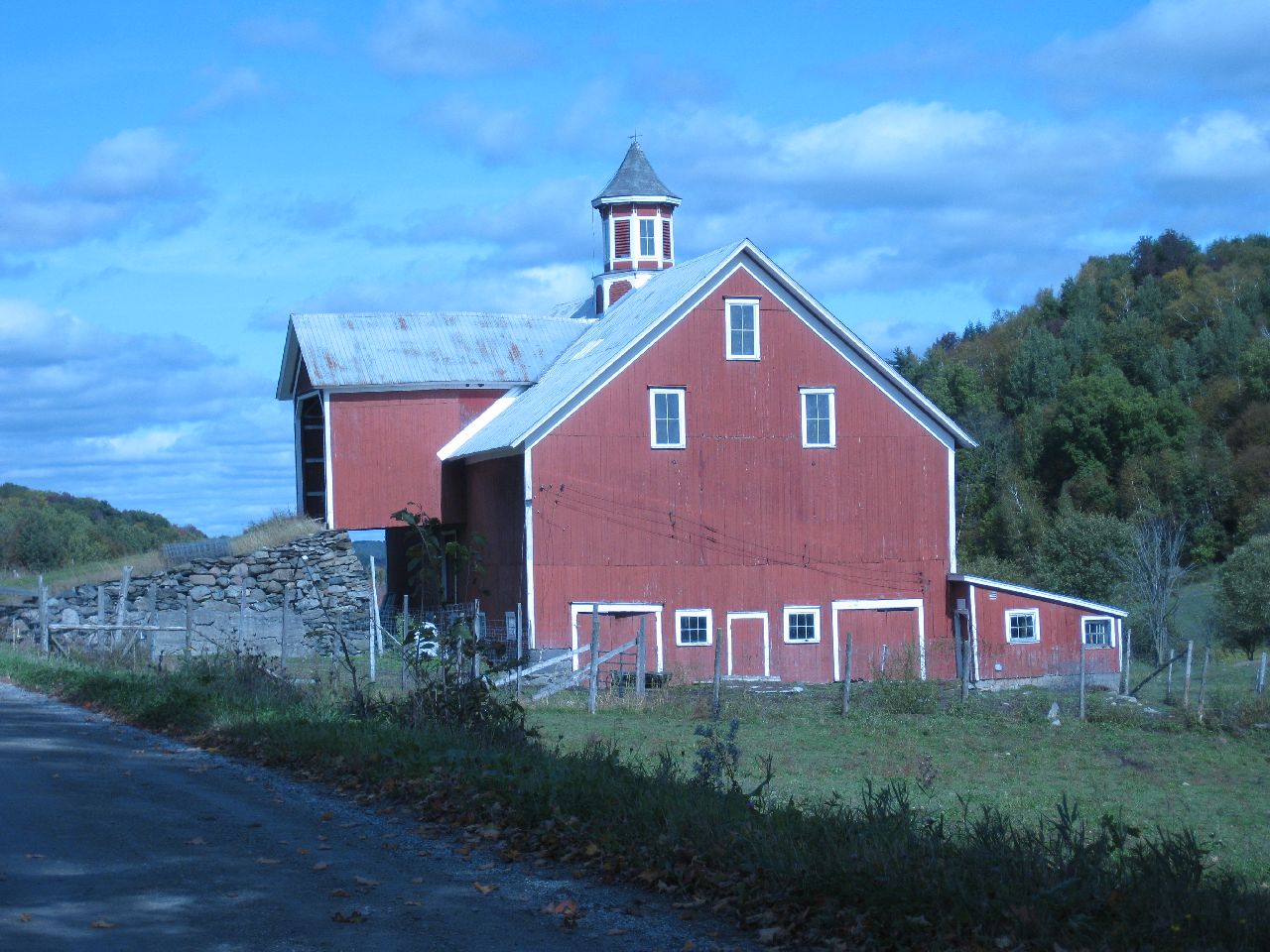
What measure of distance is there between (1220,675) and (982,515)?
37.7m

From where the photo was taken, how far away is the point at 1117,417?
68625 mm

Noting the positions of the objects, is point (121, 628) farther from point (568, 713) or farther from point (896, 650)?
point (896, 650)

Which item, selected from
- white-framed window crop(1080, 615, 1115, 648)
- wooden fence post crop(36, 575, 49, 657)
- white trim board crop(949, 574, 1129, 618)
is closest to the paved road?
wooden fence post crop(36, 575, 49, 657)

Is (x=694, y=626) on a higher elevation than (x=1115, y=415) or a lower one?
lower

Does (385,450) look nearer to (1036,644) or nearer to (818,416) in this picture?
(818,416)

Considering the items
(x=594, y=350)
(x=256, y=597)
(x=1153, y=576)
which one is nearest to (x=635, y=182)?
(x=594, y=350)

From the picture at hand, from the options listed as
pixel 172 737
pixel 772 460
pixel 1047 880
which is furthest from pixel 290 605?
pixel 1047 880

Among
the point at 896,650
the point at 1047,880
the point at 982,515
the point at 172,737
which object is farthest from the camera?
the point at 982,515

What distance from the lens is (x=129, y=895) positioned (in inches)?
318

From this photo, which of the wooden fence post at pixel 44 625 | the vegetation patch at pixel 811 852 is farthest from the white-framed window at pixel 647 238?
the vegetation patch at pixel 811 852

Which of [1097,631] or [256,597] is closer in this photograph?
[256,597]

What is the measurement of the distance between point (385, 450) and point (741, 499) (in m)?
9.05

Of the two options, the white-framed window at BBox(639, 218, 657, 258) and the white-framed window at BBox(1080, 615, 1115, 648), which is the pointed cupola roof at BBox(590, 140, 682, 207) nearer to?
the white-framed window at BBox(639, 218, 657, 258)

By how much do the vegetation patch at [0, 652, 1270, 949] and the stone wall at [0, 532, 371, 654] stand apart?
66.1 ft
